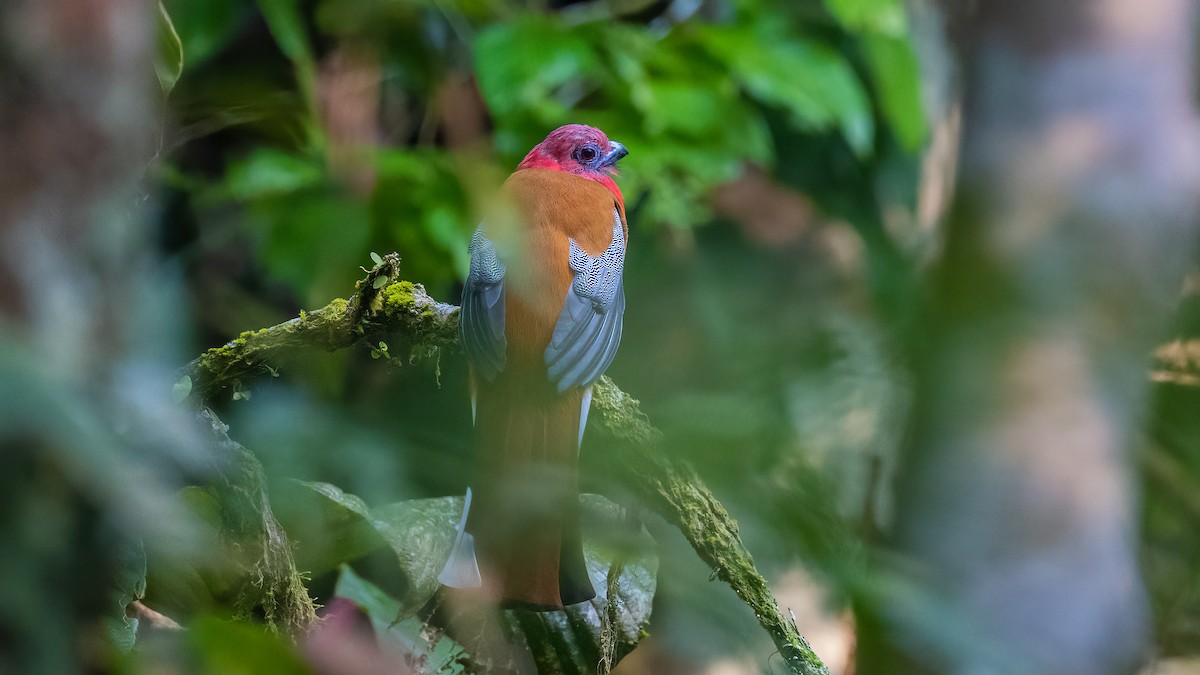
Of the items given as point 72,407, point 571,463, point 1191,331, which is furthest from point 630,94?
point 72,407

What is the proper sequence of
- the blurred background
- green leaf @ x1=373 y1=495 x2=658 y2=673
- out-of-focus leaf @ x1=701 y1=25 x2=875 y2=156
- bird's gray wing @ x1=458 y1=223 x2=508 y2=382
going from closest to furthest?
the blurred background, green leaf @ x1=373 y1=495 x2=658 y2=673, bird's gray wing @ x1=458 y1=223 x2=508 y2=382, out-of-focus leaf @ x1=701 y1=25 x2=875 y2=156

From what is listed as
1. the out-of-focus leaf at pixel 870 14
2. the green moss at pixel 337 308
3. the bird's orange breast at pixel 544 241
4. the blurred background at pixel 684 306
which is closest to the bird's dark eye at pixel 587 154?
the bird's orange breast at pixel 544 241

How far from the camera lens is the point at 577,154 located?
1.60 m

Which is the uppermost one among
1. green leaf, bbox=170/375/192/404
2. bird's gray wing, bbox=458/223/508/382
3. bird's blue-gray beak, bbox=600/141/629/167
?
bird's blue-gray beak, bbox=600/141/629/167

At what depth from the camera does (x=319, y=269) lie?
2.11m

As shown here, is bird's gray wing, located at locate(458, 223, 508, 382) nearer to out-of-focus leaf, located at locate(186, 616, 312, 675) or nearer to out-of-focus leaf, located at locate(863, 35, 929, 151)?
out-of-focus leaf, located at locate(186, 616, 312, 675)

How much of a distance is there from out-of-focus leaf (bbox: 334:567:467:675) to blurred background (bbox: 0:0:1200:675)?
12 mm

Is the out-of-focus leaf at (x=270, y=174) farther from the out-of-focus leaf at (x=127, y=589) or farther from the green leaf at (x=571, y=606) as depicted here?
the out-of-focus leaf at (x=127, y=589)

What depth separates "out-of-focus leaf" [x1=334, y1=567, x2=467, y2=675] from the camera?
0.94m

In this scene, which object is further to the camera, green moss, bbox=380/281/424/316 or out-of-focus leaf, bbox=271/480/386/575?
green moss, bbox=380/281/424/316

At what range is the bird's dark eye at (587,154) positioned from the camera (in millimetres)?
1597

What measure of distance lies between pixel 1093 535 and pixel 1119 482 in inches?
5.0

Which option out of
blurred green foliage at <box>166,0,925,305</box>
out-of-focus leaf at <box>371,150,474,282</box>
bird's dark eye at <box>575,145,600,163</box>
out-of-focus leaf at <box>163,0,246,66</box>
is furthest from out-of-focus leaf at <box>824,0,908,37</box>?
out-of-focus leaf at <box>163,0,246,66</box>

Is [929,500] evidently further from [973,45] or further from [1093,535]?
[973,45]
